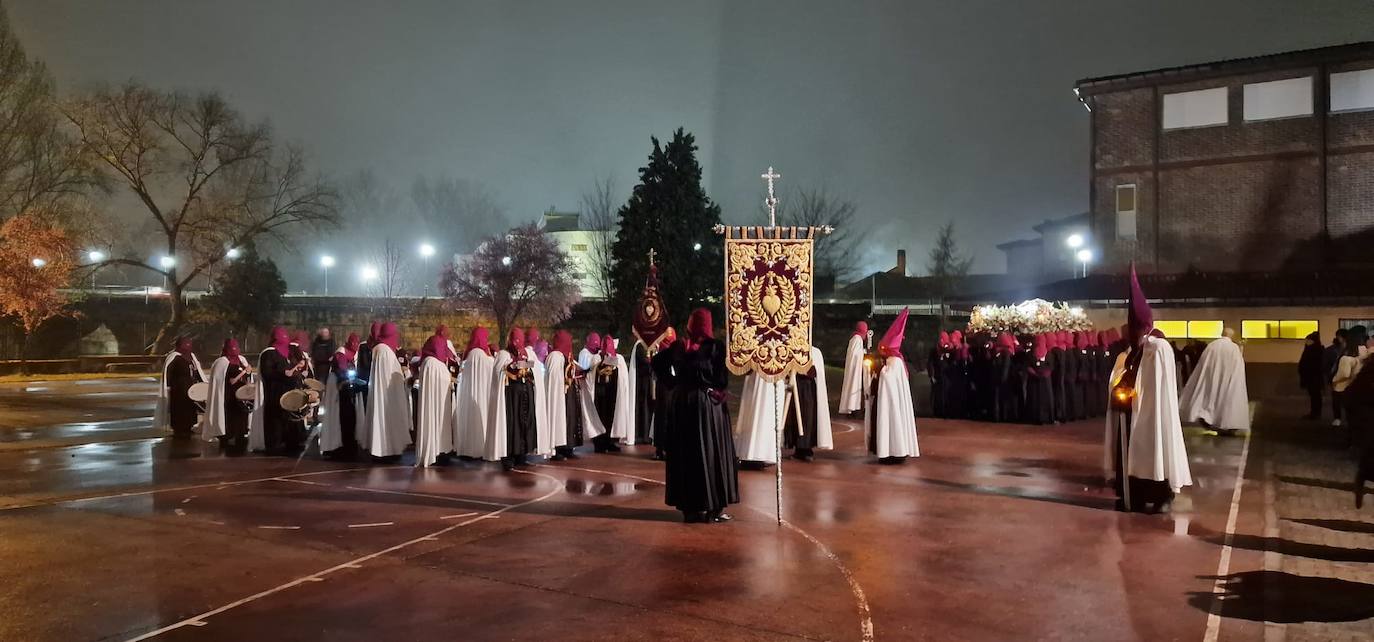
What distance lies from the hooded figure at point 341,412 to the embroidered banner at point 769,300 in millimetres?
7217

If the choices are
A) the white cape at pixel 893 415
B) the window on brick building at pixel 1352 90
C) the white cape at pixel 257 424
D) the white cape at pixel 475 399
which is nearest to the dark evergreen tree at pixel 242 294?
the white cape at pixel 257 424

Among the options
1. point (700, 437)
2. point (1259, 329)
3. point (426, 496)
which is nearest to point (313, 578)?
point (426, 496)

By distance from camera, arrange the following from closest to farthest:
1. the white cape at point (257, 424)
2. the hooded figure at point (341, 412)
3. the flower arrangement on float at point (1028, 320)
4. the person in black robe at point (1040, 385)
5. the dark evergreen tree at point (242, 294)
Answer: the hooded figure at point (341, 412) < the white cape at point (257, 424) < the person in black robe at point (1040, 385) < the flower arrangement on float at point (1028, 320) < the dark evergreen tree at point (242, 294)

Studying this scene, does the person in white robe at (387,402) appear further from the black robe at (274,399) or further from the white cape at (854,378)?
the white cape at (854,378)

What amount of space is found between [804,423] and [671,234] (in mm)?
25131

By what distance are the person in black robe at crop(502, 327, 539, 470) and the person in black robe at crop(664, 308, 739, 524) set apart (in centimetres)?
413

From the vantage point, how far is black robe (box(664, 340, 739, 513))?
856 centimetres

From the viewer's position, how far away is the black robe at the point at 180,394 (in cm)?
1525

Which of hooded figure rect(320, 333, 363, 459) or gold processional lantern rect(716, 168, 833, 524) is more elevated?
gold processional lantern rect(716, 168, 833, 524)

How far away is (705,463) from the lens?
28.0 feet

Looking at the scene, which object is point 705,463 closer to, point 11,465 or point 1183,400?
point 11,465

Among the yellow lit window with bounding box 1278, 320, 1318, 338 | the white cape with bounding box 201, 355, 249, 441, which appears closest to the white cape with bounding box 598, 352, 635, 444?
the white cape with bounding box 201, 355, 249, 441

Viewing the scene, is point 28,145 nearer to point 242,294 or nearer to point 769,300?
point 242,294

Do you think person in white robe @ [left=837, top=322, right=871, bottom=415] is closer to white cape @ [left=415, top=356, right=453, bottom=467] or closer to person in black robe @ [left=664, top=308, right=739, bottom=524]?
person in black robe @ [left=664, top=308, right=739, bottom=524]
